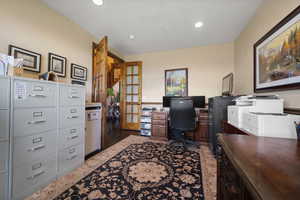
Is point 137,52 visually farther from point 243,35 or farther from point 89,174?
point 89,174

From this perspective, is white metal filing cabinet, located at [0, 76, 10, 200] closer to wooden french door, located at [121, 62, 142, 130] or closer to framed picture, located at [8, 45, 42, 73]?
framed picture, located at [8, 45, 42, 73]

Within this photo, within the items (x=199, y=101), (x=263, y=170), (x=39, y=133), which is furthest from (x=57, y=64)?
(x=199, y=101)

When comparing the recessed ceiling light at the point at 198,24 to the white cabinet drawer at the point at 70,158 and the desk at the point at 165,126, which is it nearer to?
the desk at the point at 165,126

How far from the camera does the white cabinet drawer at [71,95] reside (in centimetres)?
152

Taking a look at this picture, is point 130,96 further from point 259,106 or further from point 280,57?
point 280,57

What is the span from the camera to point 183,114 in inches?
95.6

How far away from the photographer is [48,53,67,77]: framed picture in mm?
1905

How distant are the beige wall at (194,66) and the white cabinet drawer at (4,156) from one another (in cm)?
306

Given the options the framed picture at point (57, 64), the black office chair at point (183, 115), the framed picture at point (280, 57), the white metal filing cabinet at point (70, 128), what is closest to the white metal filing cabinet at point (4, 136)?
the white metal filing cabinet at point (70, 128)

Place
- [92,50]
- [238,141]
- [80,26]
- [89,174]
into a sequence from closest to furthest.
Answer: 1. [238,141]
2. [89,174]
3. [80,26]
4. [92,50]

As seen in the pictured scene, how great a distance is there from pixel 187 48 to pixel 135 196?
3.59m

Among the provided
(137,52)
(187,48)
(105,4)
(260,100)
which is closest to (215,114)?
(260,100)

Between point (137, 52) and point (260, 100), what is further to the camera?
point (137, 52)

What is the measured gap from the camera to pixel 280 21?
1.42m
